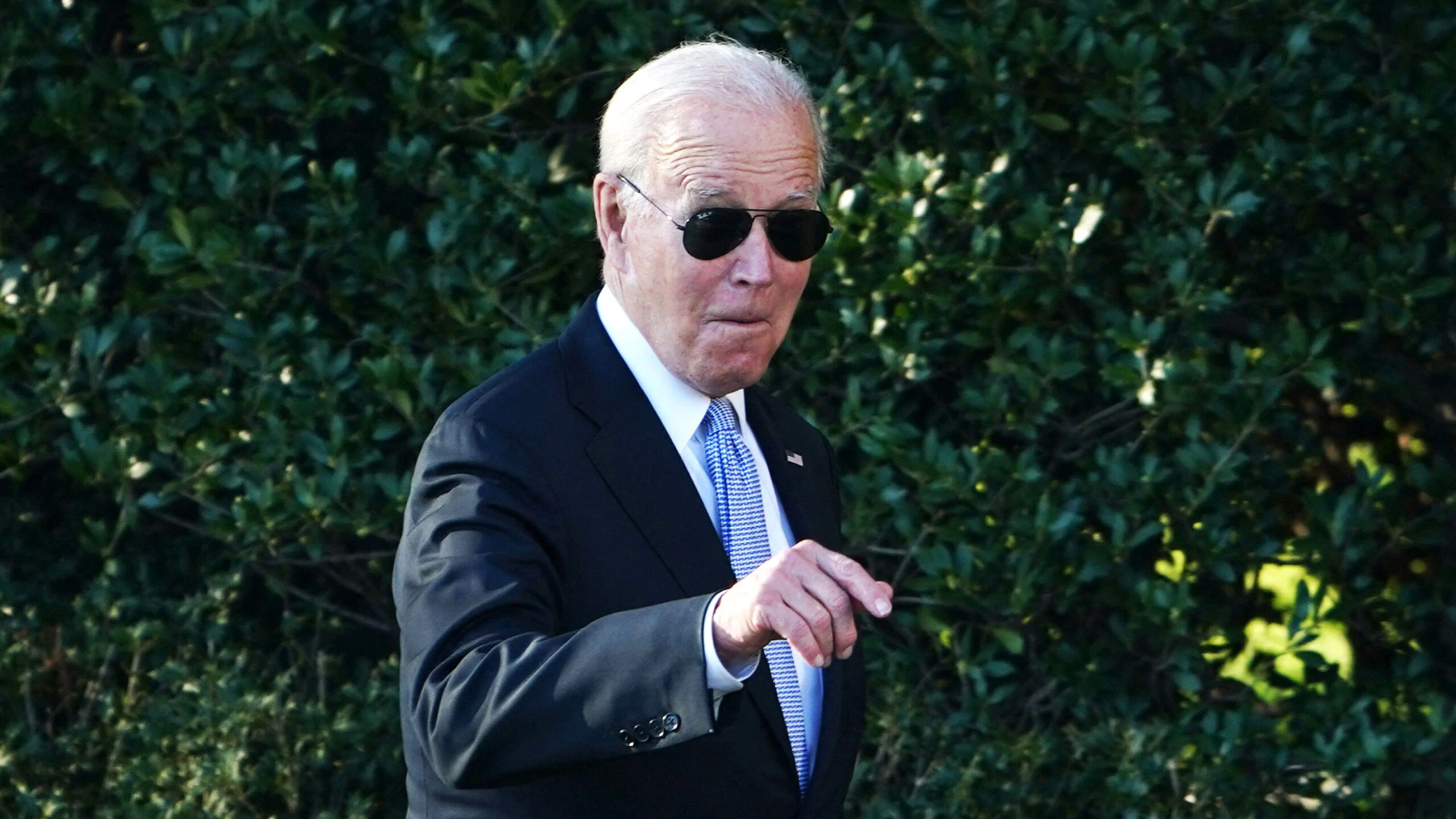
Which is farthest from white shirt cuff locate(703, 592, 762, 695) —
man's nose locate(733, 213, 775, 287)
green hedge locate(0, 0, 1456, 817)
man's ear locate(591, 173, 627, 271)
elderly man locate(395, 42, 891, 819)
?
green hedge locate(0, 0, 1456, 817)

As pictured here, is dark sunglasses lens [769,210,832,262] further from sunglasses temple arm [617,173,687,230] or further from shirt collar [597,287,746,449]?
shirt collar [597,287,746,449]

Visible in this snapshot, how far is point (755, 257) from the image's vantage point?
2498 millimetres

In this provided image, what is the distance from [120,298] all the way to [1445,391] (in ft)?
11.3

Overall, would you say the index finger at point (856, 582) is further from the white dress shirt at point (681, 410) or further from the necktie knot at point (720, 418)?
the necktie knot at point (720, 418)

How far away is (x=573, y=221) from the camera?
416cm

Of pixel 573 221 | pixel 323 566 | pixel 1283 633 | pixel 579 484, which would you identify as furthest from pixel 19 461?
pixel 1283 633

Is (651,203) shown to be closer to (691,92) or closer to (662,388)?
(691,92)

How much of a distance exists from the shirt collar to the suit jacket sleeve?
297 mm

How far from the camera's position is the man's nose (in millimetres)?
2490

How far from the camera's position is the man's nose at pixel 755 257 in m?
2.49

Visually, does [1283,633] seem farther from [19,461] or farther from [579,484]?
[19,461]

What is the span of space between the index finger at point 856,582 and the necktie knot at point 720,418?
2.70 ft

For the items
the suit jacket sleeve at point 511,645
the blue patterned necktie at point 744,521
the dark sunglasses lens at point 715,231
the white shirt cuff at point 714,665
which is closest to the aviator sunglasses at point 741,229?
the dark sunglasses lens at point 715,231

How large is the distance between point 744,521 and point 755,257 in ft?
1.30
